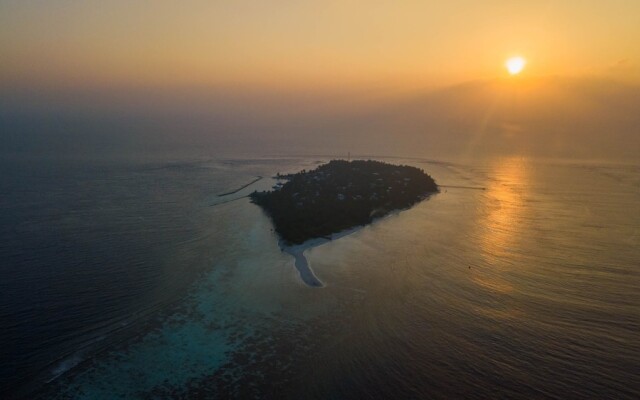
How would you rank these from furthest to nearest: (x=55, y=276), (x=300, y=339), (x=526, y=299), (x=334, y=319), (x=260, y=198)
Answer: (x=260, y=198), (x=55, y=276), (x=526, y=299), (x=334, y=319), (x=300, y=339)

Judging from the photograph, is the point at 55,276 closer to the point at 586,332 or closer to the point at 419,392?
the point at 419,392

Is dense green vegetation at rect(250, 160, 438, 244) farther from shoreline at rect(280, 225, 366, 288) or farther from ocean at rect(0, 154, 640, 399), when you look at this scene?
ocean at rect(0, 154, 640, 399)

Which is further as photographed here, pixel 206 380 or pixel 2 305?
pixel 2 305

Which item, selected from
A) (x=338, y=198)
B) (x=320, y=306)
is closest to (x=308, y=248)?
(x=320, y=306)

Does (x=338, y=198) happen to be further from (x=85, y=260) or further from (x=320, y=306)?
(x=85, y=260)

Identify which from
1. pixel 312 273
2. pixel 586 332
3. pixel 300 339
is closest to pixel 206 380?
pixel 300 339

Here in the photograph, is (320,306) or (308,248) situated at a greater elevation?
(308,248)

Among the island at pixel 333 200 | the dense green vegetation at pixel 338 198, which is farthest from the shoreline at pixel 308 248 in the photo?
the dense green vegetation at pixel 338 198

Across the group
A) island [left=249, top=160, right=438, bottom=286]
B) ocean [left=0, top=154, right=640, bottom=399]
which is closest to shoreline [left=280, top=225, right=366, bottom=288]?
island [left=249, top=160, right=438, bottom=286]
